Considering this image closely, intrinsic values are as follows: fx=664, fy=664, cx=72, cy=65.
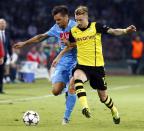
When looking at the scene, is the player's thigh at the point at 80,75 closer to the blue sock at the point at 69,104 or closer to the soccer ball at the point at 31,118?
the blue sock at the point at 69,104

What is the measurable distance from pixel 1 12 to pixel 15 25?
1.43 meters

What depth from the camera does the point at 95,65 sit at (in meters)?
12.5

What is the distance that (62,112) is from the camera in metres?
15.3

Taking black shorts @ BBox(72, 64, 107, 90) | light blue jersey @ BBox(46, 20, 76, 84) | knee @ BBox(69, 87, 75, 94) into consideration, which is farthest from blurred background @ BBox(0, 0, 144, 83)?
Answer: black shorts @ BBox(72, 64, 107, 90)

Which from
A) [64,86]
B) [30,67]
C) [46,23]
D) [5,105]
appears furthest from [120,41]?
[64,86]

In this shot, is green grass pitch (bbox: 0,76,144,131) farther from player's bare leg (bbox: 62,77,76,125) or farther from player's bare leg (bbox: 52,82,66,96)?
player's bare leg (bbox: 52,82,66,96)

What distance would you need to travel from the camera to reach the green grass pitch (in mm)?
12027

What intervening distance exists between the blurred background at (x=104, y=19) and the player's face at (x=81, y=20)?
83.4 ft

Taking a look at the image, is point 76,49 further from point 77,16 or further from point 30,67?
point 30,67

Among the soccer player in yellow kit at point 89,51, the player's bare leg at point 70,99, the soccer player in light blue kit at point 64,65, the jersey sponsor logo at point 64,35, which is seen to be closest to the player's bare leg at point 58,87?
the soccer player in light blue kit at point 64,65

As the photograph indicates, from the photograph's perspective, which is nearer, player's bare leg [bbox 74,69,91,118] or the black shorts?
player's bare leg [bbox 74,69,91,118]

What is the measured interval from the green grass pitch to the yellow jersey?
1217 mm

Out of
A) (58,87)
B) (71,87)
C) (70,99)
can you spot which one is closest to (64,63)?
(58,87)

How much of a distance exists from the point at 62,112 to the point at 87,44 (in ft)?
10.5
